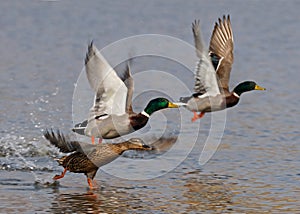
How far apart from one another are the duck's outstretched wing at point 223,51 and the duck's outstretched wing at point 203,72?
0.58 feet

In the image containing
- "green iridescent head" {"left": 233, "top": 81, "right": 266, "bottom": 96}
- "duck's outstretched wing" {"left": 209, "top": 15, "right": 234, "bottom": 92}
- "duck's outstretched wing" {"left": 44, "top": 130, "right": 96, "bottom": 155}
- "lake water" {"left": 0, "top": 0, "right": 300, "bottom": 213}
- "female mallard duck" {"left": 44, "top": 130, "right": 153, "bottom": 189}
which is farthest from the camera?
"green iridescent head" {"left": 233, "top": 81, "right": 266, "bottom": 96}

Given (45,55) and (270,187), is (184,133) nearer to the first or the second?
(270,187)

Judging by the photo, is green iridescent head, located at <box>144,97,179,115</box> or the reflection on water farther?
green iridescent head, located at <box>144,97,179,115</box>

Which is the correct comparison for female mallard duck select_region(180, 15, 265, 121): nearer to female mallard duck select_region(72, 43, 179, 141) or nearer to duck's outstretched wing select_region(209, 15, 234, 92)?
duck's outstretched wing select_region(209, 15, 234, 92)

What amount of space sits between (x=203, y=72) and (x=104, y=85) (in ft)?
6.49

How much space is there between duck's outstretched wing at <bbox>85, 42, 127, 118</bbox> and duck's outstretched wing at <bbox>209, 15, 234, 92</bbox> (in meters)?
2.12

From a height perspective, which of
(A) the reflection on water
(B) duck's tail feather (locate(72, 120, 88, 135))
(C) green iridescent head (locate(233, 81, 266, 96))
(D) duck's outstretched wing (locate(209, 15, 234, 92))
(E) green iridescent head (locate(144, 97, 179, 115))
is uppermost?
(D) duck's outstretched wing (locate(209, 15, 234, 92))

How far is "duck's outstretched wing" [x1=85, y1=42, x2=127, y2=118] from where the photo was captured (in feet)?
35.8

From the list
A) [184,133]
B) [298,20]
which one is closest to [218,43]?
[184,133]

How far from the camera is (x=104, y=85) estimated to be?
36.3ft

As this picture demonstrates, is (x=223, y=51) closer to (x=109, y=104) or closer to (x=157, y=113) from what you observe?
(x=157, y=113)

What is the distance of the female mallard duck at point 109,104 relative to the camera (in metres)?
10.9

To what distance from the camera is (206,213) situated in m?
8.50

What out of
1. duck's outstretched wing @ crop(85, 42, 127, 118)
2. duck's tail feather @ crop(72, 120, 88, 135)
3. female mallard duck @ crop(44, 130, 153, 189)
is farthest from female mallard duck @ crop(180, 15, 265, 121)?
female mallard duck @ crop(44, 130, 153, 189)
